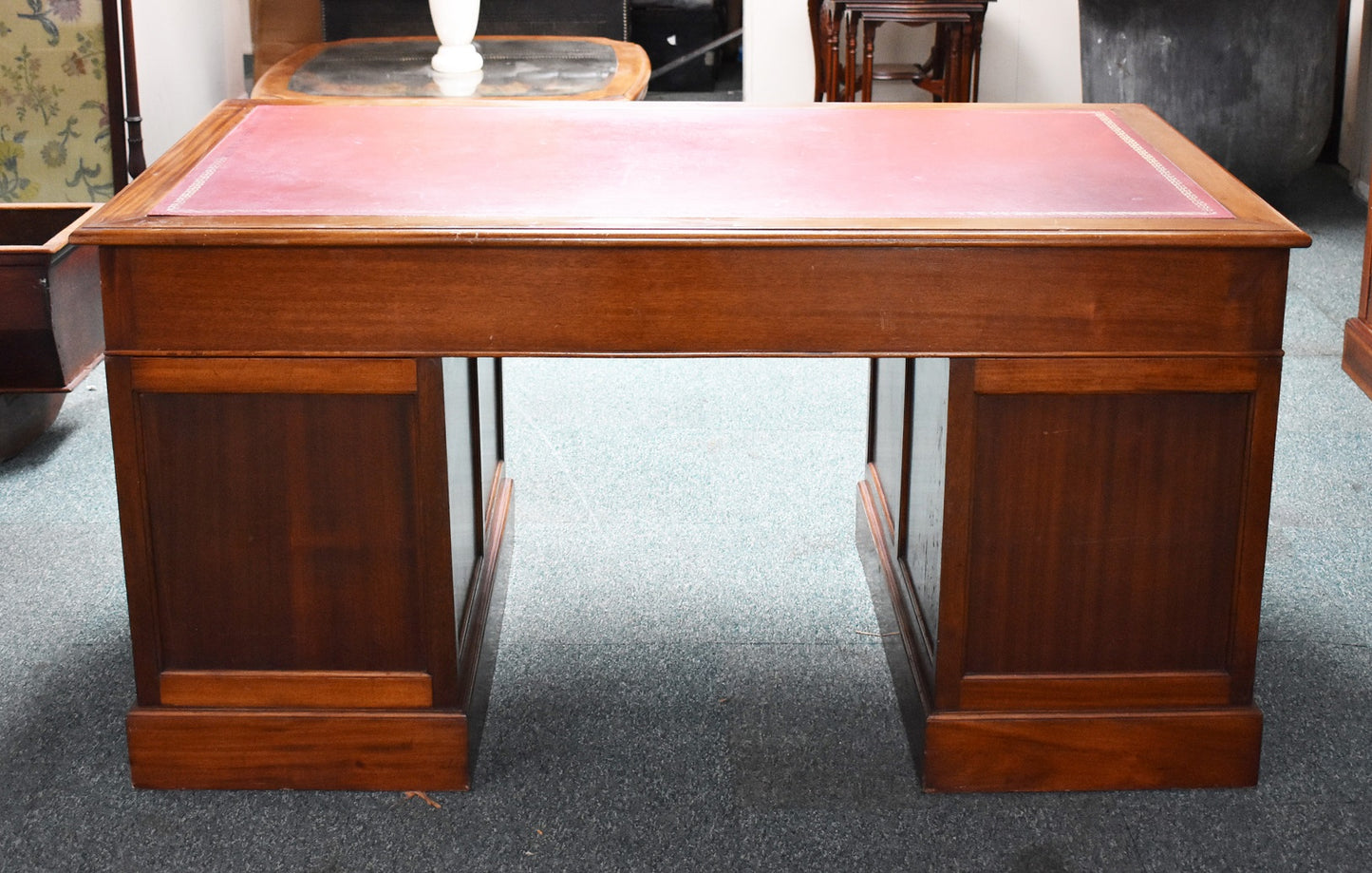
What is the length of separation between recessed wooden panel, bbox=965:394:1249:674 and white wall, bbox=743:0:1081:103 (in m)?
3.74

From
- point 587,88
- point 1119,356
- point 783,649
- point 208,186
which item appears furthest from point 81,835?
point 587,88

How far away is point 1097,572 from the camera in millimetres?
1913

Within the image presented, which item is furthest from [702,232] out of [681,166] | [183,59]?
[183,59]

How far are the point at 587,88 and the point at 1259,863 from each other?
244 cm

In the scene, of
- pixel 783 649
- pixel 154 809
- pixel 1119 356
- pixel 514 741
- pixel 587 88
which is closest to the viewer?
pixel 1119 356

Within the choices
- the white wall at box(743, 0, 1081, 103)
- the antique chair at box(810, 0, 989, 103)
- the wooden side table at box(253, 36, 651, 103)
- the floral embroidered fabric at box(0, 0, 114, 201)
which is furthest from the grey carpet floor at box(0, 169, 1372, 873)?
the white wall at box(743, 0, 1081, 103)

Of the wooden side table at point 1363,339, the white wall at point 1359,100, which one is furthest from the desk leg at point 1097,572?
the white wall at point 1359,100

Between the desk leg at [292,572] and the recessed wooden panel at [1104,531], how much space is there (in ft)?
2.23

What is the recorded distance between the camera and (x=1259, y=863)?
1.84m

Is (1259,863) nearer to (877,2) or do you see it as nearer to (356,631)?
(356,631)

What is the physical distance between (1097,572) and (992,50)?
3875 millimetres

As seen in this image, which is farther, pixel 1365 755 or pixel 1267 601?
pixel 1267 601

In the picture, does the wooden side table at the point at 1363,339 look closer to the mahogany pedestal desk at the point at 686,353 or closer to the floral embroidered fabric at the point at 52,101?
the mahogany pedestal desk at the point at 686,353

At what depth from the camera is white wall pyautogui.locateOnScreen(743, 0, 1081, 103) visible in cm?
535
